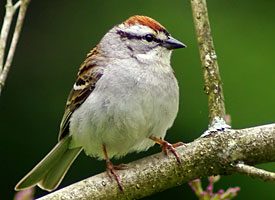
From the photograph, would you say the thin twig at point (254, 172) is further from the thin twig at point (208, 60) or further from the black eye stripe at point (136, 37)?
the black eye stripe at point (136, 37)

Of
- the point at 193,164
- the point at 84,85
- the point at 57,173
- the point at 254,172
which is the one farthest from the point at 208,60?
the point at 57,173

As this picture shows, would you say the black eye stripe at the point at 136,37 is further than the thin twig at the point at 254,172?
Yes

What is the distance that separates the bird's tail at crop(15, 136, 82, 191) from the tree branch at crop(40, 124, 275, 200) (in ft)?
2.34

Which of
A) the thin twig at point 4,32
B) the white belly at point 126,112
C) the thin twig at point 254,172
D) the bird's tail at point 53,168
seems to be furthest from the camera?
the bird's tail at point 53,168

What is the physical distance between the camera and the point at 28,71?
6.17 meters

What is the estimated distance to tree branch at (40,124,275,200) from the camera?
10.5 ft

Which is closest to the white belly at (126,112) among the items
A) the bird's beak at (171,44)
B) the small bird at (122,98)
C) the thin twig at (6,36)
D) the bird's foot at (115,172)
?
the small bird at (122,98)

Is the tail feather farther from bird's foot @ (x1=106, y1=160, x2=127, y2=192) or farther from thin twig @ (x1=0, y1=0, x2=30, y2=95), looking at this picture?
thin twig @ (x1=0, y1=0, x2=30, y2=95)

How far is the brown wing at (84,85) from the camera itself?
378cm

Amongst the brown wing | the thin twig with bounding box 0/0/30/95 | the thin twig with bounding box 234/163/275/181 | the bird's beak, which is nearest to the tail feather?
the brown wing

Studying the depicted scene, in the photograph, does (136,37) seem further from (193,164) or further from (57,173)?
(193,164)

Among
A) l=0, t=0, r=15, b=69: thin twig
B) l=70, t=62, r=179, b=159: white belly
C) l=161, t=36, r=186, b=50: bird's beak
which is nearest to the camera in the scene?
l=0, t=0, r=15, b=69: thin twig

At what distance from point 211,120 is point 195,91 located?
2217mm

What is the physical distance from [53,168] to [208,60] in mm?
1079
